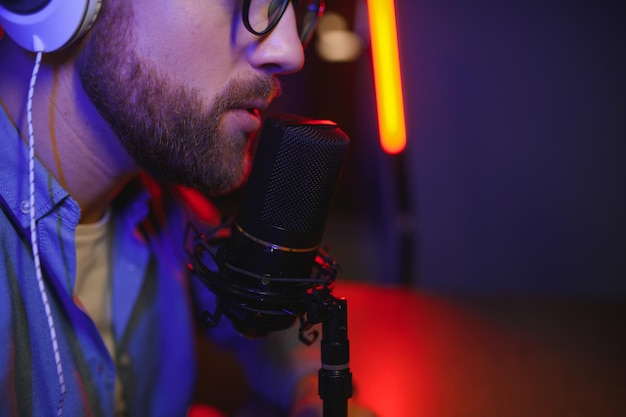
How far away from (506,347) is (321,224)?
2.24 feet

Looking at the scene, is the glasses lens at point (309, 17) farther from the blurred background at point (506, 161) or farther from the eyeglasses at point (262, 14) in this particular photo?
the blurred background at point (506, 161)

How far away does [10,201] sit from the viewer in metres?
0.73

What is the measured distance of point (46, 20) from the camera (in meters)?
0.64

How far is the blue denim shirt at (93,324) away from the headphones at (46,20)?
164mm

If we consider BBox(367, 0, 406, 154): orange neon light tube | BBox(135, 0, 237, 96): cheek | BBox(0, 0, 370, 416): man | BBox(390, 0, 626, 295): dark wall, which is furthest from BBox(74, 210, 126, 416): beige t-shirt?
BBox(390, 0, 626, 295): dark wall

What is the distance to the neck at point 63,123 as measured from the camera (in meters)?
0.79

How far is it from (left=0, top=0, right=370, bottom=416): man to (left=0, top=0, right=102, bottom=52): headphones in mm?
85

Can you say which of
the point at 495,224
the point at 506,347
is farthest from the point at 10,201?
the point at 495,224

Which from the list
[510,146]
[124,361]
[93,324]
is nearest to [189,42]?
[93,324]

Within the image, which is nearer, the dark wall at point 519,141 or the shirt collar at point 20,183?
the shirt collar at point 20,183

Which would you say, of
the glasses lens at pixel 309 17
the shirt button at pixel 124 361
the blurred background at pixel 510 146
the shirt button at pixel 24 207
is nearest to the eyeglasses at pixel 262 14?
the glasses lens at pixel 309 17

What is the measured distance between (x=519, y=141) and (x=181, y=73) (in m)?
1.49

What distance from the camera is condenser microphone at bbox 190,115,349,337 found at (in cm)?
62

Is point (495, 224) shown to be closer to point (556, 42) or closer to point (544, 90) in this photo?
point (544, 90)
